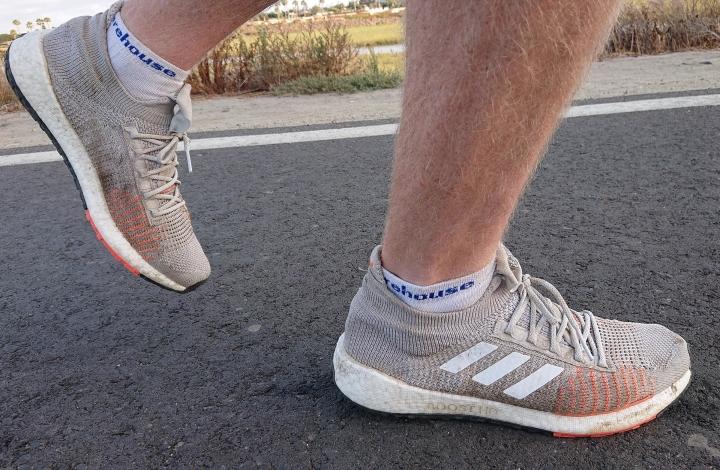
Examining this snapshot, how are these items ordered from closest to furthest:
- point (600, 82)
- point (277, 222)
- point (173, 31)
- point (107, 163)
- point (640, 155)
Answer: point (173, 31), point (107, 163), point (277, 222), point (640, 155), point (600, 82)

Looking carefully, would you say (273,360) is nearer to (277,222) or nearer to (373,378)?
(373,378)

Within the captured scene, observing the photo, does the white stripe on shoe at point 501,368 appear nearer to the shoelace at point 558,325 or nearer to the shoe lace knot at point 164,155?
the shoelace at point 558,325

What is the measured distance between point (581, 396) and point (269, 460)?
559mm

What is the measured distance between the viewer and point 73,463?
1.16 meters

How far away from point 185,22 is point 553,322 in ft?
3.02

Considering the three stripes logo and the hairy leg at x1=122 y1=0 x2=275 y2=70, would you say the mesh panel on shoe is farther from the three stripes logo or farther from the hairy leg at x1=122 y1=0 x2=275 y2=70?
the hairy leg at x1=122 y1=0 x2=275 y2=70

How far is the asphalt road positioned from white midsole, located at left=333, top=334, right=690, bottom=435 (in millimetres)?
24

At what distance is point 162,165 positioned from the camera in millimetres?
1504

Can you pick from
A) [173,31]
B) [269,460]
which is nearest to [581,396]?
[269,460]

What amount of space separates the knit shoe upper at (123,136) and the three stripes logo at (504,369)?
63 cm

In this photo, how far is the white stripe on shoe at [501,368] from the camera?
1.22 meters

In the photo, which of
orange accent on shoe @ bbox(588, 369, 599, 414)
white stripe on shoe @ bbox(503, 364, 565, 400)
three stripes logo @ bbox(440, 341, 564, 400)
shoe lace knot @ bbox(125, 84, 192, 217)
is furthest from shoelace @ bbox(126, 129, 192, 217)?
orange accent on shoe @ bbox(588, 369, 599, 414)

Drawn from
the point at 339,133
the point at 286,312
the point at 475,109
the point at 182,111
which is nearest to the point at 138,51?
the point at 182,111

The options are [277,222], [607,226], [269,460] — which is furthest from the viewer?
[277,222]
